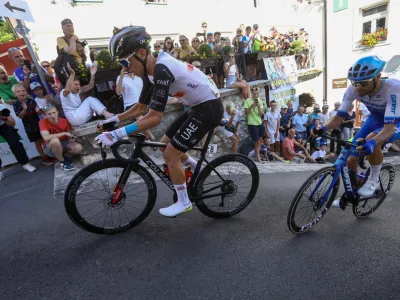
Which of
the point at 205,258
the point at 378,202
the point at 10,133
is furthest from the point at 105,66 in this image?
the point at 378,202

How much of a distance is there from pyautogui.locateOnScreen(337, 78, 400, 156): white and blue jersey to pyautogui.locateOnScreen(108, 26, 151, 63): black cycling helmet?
2431 mm

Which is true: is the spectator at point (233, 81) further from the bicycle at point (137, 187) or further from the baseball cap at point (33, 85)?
the bicycle at point (137, 187)

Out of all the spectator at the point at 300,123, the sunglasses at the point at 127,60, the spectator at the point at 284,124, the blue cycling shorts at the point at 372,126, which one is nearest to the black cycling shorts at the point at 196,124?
the sunglasses at the point at 127,60

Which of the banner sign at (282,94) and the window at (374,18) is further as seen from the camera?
the window at (374,18)

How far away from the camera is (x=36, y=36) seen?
995cm

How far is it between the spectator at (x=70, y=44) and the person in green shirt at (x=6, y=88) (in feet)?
4.09

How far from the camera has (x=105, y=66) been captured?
230 inches

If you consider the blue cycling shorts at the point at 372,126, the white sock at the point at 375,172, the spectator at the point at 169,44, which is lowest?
the white sock at the point at 375,172

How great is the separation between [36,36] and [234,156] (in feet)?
35.4

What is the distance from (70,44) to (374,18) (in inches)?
638

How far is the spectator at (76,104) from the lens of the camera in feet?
16.9

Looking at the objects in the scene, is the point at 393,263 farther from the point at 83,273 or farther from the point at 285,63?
the point at 285,63

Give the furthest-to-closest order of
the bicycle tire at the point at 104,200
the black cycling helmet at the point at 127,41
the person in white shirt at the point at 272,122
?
the person in white shirt at the point at 272,122 < the bicycle tire at the point at 104,200 < the black cycling helmet at the point at 127,41

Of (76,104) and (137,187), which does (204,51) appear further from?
(137,187)
